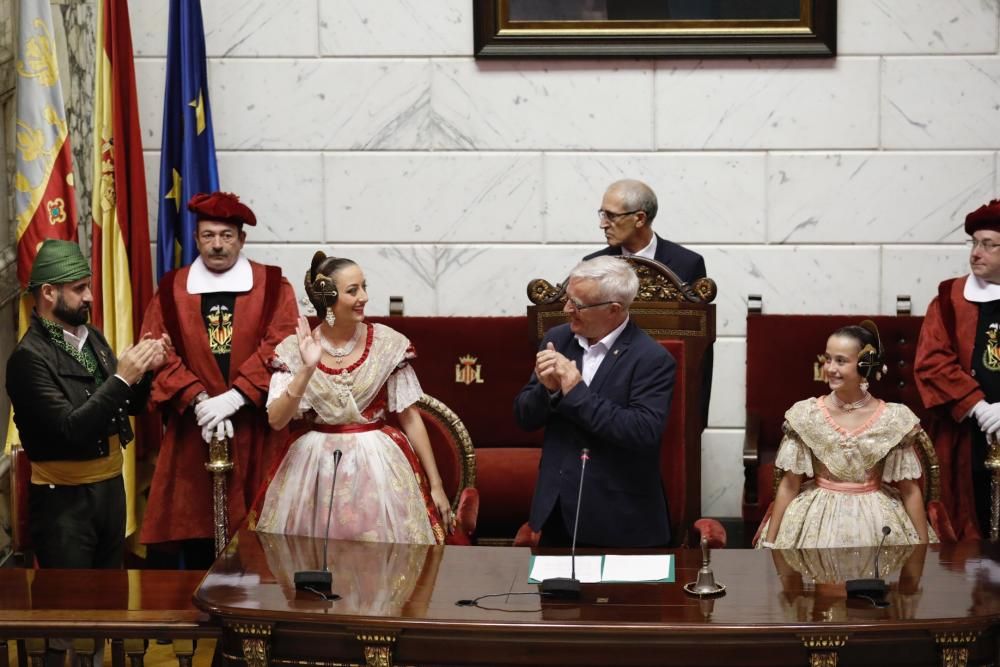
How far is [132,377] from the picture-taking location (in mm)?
4887

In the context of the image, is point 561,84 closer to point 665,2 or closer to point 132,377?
point 665,2

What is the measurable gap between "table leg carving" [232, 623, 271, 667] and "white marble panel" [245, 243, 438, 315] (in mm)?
3268

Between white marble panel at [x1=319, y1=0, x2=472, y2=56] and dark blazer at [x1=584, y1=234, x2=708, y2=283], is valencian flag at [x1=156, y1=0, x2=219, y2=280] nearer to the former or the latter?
white marble panel at [x1=319, y1=0, x2=472, y2=56]

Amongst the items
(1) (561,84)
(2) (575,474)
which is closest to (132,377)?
(2) (575,474)

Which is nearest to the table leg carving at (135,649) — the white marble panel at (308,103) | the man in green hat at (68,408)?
the man in green hat at (68,408)

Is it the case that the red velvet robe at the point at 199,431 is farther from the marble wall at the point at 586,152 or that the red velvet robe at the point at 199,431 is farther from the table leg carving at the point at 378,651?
the table leg carving at the point at 378,651

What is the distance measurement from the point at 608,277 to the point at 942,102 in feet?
9.74

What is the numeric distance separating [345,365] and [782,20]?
9.73 feet

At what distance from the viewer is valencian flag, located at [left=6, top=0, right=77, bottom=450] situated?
581cm

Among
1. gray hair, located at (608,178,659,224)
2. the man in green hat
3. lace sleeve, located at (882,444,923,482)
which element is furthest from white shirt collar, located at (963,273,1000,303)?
the man in green hat

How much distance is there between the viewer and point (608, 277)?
14.3ft

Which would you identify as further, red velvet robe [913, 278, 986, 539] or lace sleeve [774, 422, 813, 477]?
red velvet robe [913, 278, 986, 539]

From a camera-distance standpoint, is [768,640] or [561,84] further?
[561,84]

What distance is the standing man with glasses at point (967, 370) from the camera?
218 inches
